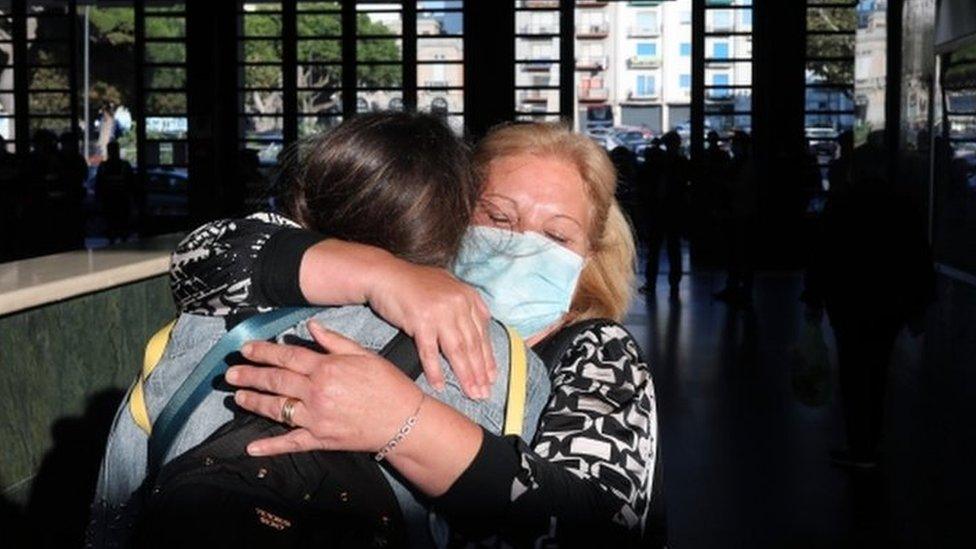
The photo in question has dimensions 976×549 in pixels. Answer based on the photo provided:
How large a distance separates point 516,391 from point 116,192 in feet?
80.9

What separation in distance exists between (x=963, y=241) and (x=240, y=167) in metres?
12.6

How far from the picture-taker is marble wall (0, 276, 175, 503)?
463cm

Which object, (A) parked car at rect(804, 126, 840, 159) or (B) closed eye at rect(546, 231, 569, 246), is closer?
(B) closed eye at rect(546, 231, 569, 246)

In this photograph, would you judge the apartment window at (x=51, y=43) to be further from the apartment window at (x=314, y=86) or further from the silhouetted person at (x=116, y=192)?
the apartment window at (x=314, y=86)

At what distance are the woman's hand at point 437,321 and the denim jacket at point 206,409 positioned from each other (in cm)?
2

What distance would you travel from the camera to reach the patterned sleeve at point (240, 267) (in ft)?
7.46

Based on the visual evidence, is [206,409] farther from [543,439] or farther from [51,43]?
[51,43]

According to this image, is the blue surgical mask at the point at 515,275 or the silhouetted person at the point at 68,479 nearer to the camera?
the blue surgical mask at the point at 515,275

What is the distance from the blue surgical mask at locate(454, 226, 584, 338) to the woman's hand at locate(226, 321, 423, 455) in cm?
47

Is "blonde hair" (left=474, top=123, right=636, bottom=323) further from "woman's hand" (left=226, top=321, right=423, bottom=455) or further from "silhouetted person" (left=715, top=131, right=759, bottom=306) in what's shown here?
"silhouetted person" (left=715, top=131, right=759, bottom=306)

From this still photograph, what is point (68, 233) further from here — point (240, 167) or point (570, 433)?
point (570, 433)

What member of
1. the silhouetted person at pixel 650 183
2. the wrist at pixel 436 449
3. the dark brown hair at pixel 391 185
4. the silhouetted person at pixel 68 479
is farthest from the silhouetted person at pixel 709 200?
the wrist at pixel 436 449

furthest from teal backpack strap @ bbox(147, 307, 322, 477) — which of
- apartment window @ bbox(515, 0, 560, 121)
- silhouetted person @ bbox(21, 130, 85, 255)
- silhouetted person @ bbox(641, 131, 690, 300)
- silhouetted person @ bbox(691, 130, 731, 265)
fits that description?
apartment window @ bbox(515, 0, 560, 121)

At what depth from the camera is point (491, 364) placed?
2203 millimetres
